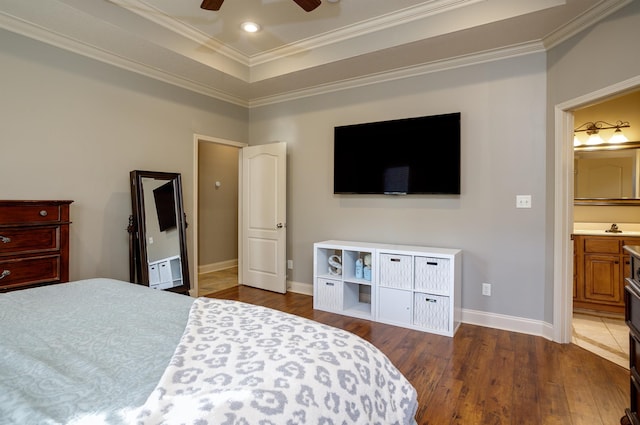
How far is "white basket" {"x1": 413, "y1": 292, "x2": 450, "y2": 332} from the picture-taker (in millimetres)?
3055

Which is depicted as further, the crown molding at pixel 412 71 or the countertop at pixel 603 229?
the countertop at pixel 603 229

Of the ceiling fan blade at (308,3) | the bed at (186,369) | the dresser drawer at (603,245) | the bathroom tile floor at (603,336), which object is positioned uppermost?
the ceiling fan blade at (308,3)

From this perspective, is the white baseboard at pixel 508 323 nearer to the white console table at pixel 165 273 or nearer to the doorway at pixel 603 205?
the doorway at pixel 603 205

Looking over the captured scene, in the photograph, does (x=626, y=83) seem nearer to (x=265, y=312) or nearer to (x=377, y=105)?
(x=377, y=105)

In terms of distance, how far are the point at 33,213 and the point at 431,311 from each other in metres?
3.29

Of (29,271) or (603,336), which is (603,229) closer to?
(603,336)

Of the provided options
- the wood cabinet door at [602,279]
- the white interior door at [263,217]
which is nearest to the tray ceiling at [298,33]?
the white interior door at [263,217]

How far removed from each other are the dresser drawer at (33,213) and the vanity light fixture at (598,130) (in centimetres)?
495

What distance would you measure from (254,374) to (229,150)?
5.58 m

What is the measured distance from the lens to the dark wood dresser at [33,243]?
2355mm

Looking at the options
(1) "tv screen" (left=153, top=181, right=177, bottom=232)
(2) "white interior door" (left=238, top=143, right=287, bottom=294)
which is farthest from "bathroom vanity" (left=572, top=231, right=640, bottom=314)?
(1) "tv screen" (left=153, top=181, right=177, bottom=232)

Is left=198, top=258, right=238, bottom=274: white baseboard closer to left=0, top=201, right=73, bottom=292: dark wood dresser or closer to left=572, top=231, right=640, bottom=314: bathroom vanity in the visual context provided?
left=0, top=201, right=73, bottom=292: dark wood dresser

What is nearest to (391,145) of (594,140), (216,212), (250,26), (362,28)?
(362,28)

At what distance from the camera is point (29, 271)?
246cm
